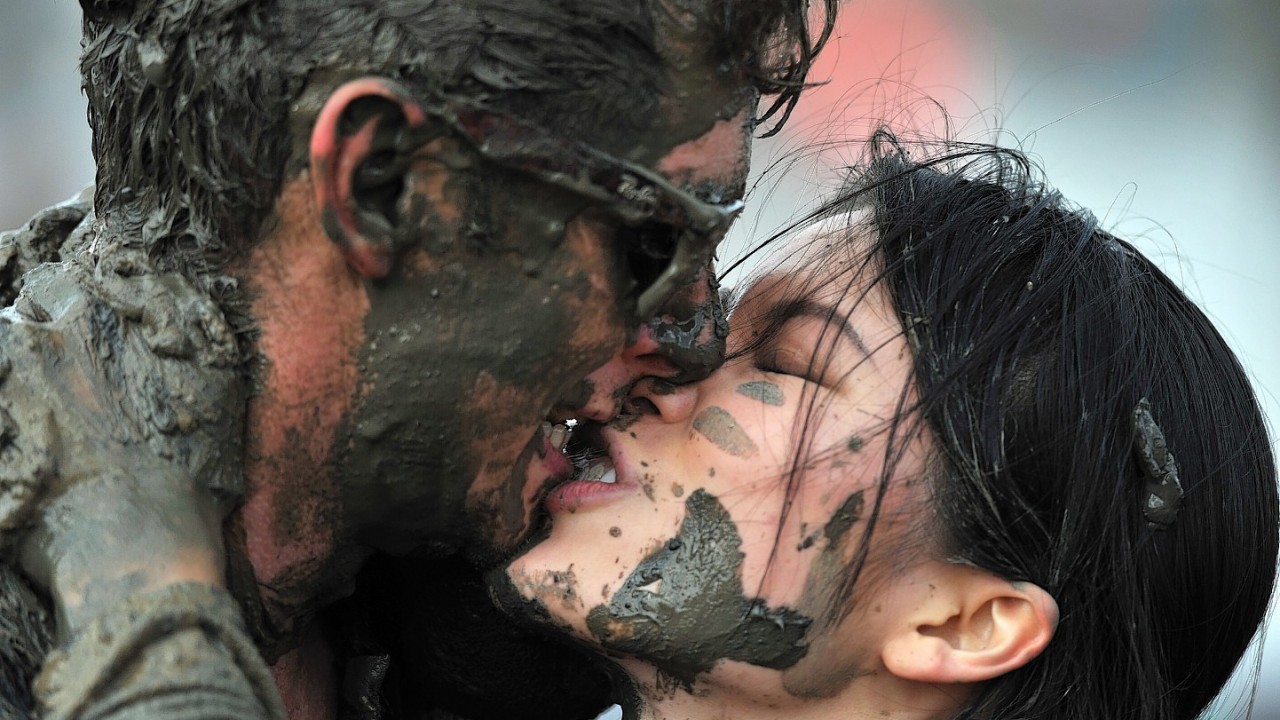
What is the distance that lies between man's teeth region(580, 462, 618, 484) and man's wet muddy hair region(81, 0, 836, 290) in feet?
1.87

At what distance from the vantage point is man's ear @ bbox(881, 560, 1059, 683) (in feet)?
5.59

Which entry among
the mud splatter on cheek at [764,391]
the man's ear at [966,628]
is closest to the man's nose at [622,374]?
the mud splatter on cheek at [764,391]

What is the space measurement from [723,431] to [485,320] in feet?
1.51

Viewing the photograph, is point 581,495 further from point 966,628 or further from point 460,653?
point 966,628

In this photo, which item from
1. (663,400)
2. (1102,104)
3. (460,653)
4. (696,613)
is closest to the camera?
(696,613)

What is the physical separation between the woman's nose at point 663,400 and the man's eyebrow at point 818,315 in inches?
7.8

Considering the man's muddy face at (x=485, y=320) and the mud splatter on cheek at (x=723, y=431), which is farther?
the mud splatter on cheek at (x=723, y=431)

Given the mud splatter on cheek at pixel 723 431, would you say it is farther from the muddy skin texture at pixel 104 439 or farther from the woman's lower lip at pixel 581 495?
the muddy skin texture at pixel 104 439

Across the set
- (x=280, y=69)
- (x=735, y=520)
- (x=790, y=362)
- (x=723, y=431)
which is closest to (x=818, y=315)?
(x=790, y=362)

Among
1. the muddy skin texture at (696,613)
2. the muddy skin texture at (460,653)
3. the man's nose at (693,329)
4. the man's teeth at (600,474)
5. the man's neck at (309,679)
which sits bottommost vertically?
the man's neck at (309,679)

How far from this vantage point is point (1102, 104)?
A: 5.98 metres

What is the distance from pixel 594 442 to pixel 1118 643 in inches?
31.2

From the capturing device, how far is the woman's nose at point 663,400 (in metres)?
1.72

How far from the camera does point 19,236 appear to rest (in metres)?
1.77
